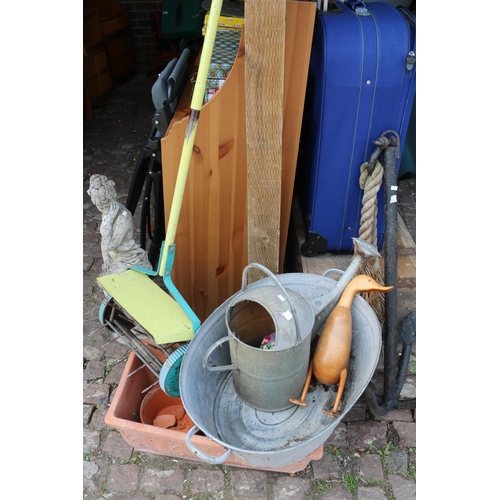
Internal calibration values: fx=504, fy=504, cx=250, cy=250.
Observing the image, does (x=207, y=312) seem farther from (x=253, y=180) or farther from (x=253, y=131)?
(x=253, y=131)

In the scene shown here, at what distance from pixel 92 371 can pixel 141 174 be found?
1071mm

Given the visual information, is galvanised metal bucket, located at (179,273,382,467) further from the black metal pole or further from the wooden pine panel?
the wooden pine panel

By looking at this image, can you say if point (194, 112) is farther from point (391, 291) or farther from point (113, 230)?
point (391, 291)

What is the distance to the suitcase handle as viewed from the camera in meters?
2.19

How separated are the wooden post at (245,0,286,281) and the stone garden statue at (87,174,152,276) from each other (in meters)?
0.54

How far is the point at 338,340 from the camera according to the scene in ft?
6.39

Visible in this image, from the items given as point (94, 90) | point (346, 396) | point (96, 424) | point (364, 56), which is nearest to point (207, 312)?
point (96, 424)

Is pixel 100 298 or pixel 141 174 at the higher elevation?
pixel 141 174

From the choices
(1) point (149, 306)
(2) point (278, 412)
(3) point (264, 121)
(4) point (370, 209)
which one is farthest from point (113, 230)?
(4) point (370, 209)

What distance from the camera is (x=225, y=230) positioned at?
8.16ft

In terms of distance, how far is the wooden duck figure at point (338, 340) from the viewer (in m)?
1.95

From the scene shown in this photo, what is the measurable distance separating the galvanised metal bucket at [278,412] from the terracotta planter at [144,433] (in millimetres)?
80

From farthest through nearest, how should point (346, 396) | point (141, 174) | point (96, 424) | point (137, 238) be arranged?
point (137, 238)
point (141, 174)
point (96, 424)
point (346, 396)

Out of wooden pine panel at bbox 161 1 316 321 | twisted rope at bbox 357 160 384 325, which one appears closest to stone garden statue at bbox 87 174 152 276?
wooden pine panel at bbox 161 1 316 321
